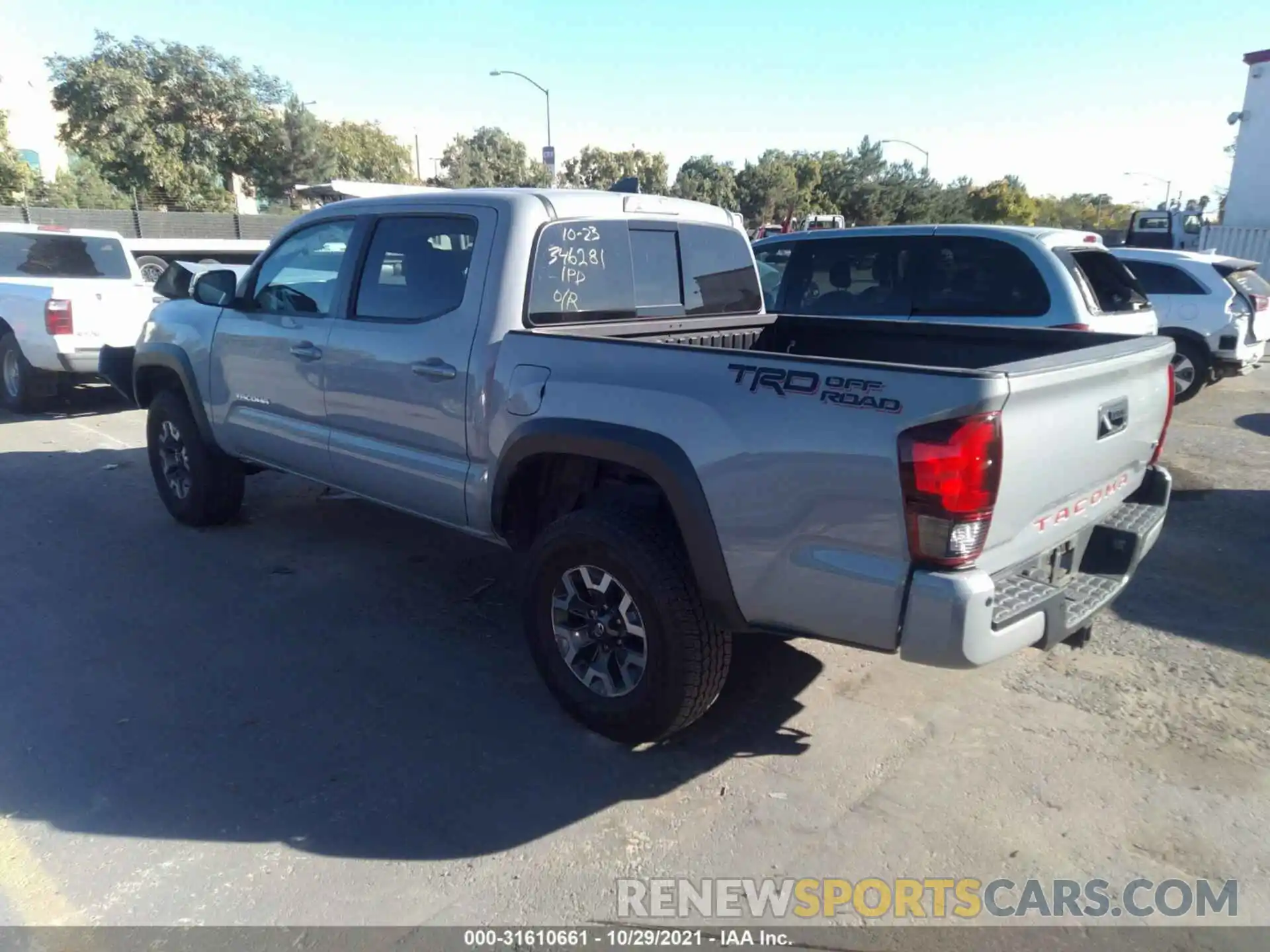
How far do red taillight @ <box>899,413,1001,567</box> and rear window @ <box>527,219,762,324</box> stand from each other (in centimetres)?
186

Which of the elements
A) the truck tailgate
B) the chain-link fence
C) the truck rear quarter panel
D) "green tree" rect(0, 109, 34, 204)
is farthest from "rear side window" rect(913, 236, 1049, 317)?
"green tree" rect(0, 109, 34, 204)

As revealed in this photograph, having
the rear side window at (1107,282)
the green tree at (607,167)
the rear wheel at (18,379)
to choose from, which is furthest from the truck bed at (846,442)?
the green tree at (607,167)

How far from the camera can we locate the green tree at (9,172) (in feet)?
105

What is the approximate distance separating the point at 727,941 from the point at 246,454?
3.95m

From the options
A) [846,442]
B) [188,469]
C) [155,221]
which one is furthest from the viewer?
[155,221]

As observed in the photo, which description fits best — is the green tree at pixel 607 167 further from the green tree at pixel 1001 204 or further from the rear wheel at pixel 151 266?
the rear wheel at pixel 151 266

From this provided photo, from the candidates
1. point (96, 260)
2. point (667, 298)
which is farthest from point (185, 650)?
point (96, 260)

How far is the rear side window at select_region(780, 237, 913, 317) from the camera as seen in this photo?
23.2 feet

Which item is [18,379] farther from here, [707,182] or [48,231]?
[707,182]

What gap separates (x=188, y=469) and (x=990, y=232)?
5.73 meters

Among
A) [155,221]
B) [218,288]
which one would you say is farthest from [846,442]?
Result: [155,221]

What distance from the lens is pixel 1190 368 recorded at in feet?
32.6

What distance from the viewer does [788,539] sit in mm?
2867

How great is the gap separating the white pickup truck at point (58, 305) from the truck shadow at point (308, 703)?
11.6 ft
